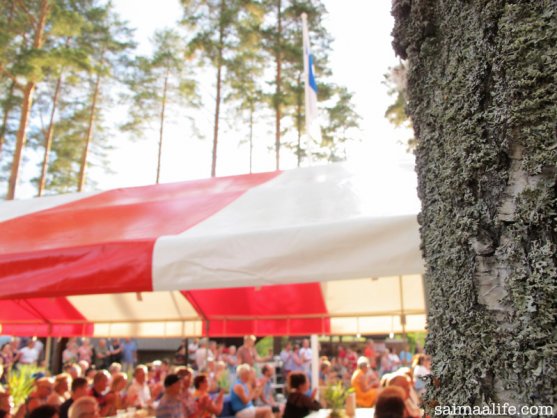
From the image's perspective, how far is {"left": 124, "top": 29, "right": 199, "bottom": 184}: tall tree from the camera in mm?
18875

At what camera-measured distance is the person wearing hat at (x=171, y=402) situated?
4.06 meters

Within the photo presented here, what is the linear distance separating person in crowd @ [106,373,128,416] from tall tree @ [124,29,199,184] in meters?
13.8

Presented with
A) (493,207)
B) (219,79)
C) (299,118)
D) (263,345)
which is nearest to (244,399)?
(493,207)

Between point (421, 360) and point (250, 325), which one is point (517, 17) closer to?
point (250, 325)

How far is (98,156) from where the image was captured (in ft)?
75.7

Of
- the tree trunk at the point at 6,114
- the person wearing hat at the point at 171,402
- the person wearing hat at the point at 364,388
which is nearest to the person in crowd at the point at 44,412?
the person wearing hat at the point at 171,402

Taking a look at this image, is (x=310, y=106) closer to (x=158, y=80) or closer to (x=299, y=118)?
(x=299, y=118)

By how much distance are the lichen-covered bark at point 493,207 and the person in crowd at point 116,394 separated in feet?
16.1

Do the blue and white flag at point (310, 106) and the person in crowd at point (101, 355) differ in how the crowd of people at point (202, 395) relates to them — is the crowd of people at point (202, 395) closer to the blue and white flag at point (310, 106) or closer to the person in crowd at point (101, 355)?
the blue and white flag at point (310, 106)

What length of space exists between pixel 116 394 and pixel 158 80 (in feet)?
52.4

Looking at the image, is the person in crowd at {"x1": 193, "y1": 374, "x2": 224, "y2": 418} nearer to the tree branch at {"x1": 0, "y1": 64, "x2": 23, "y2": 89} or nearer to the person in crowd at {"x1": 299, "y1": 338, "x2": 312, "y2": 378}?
the person in crowd at {"x1": 299, "y1": 338, "x2": 312, "y2": 378}

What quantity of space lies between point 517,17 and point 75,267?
226 centimetres

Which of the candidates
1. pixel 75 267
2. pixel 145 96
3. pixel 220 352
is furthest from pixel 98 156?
pixel 75 267

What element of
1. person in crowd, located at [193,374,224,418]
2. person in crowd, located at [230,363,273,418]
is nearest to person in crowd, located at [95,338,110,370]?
person in crowd, located at [193,374,224,418]
